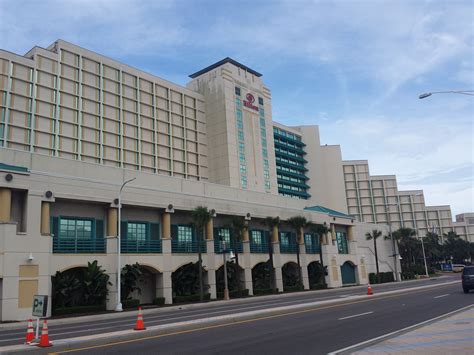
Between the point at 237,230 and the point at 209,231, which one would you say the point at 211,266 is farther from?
the point at 237,230

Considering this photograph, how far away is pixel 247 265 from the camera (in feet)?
145

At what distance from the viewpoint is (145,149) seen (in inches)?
3187

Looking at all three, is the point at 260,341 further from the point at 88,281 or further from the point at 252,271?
the point at 252,271

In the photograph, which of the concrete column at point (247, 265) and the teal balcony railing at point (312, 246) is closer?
the concrete column at point (247, 265)

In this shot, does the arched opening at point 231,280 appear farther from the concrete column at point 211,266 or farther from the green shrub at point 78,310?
the green shrub at point 78,310

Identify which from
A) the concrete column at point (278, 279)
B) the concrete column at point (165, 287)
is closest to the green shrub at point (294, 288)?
the concrete column at point (278, 279)

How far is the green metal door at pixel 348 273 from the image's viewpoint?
196 feet

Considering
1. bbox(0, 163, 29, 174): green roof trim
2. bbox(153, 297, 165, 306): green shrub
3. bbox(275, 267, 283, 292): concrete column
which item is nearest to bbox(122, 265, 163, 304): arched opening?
bbox(153, 297, 165, 306): green shrub

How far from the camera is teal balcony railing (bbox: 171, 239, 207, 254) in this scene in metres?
39.1

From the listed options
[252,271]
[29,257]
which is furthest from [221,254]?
[29,257]

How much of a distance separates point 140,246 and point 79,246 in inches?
208

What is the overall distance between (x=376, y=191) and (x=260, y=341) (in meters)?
150

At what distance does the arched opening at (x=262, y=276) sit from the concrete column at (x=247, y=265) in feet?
7.66

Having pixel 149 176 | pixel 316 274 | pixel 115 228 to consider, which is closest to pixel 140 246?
pixel 115 228
